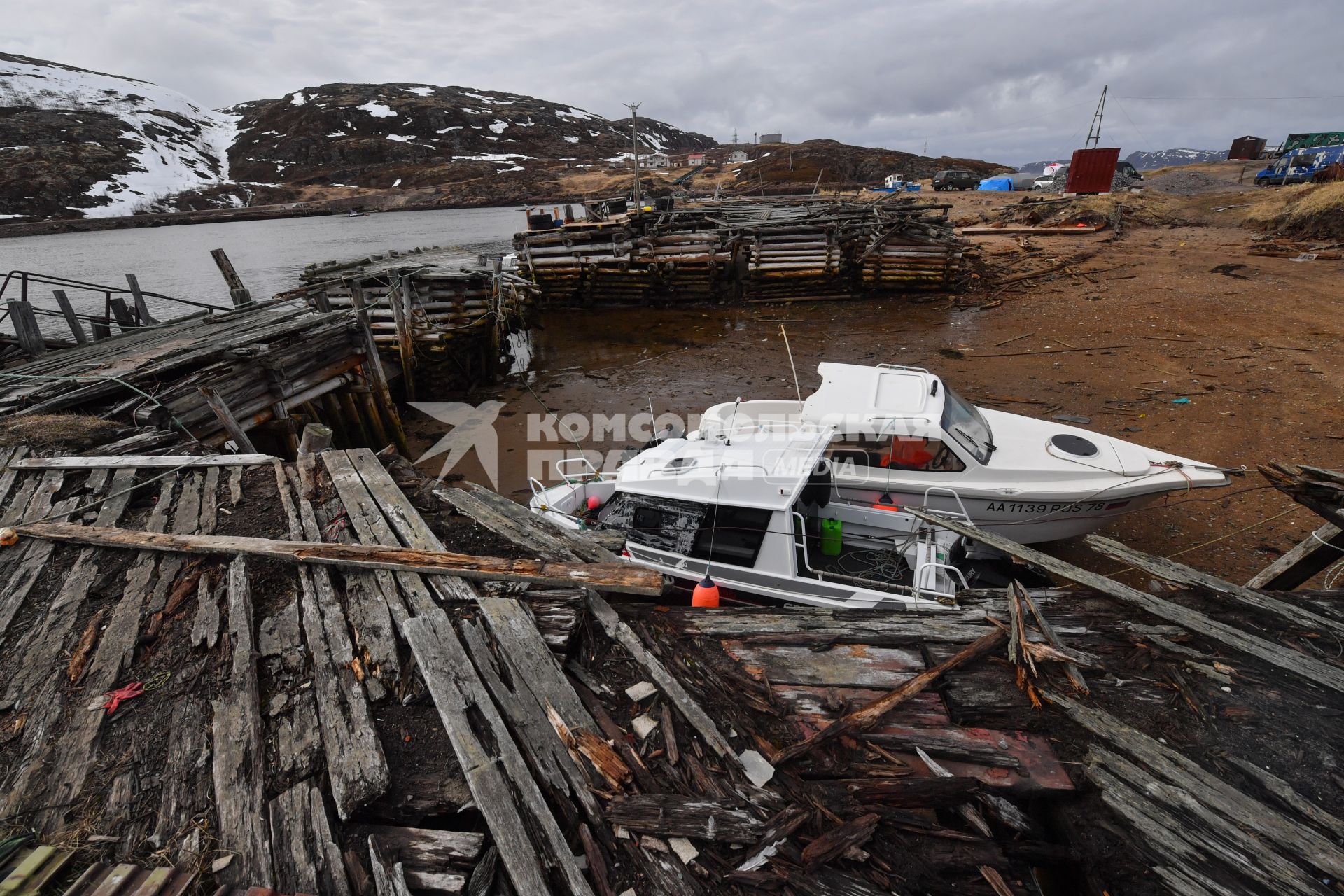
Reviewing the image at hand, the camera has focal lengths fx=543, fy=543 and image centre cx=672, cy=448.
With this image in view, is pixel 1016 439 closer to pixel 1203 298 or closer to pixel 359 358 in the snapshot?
pixel 359 358

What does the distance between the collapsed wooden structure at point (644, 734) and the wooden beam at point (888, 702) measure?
0.02 m

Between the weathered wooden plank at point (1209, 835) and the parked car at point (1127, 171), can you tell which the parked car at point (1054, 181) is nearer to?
the parked car at point (1127, 171)

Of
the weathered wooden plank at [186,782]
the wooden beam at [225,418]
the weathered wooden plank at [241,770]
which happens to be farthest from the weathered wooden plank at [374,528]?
the wooden beam at [225,418]

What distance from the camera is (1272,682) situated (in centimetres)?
318

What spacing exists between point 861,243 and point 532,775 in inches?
940

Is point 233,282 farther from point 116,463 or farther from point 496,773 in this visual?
point 496,773

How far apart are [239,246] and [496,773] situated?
210 feet

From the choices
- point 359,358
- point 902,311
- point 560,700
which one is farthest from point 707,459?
point 902,311

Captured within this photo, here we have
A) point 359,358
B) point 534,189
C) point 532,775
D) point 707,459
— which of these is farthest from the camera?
point 534,189

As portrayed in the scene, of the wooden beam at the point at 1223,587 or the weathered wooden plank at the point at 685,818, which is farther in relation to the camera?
the wooden beam at the point at 1223,587

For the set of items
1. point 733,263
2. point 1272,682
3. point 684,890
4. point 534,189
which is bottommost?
point 684,890

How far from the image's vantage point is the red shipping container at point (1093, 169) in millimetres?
32469

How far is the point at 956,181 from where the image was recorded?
48.0 metres

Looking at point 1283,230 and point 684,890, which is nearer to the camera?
point 684,890
